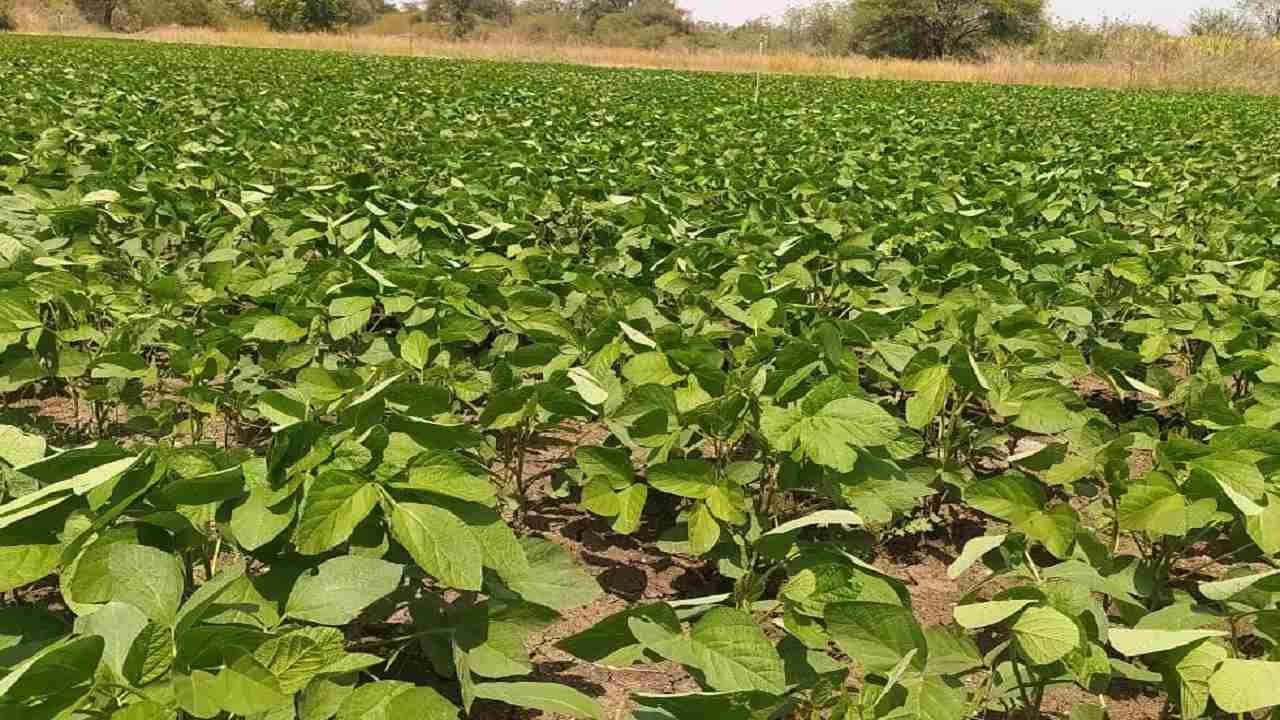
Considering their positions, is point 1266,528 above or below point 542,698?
above

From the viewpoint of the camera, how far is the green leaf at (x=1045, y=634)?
1.38 meters

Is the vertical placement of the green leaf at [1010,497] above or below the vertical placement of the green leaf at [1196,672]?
above

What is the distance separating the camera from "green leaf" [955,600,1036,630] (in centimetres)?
141

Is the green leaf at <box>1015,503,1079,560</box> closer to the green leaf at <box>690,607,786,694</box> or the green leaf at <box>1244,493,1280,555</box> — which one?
the green leaf at <box>1244,493,1280,555</box>

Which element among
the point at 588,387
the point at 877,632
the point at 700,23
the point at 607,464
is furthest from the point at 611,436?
the point at 700,23

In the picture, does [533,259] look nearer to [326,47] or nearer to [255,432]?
[255,432]

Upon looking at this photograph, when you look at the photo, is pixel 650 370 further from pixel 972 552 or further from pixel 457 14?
pixel 457 14

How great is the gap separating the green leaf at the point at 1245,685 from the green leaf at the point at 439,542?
1102 millimetres

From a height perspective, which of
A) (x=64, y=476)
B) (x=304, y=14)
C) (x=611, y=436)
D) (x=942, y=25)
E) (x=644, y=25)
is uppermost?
(x=644, y=25)

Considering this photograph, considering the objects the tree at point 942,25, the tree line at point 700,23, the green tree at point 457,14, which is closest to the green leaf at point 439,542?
the tree line at point 700,23

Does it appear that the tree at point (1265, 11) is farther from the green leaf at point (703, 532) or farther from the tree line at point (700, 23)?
the green leaf at point (703, 532)

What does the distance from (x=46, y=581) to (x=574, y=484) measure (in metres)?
1.57

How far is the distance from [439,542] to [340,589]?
0.18 meters

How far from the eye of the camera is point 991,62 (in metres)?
37.8
